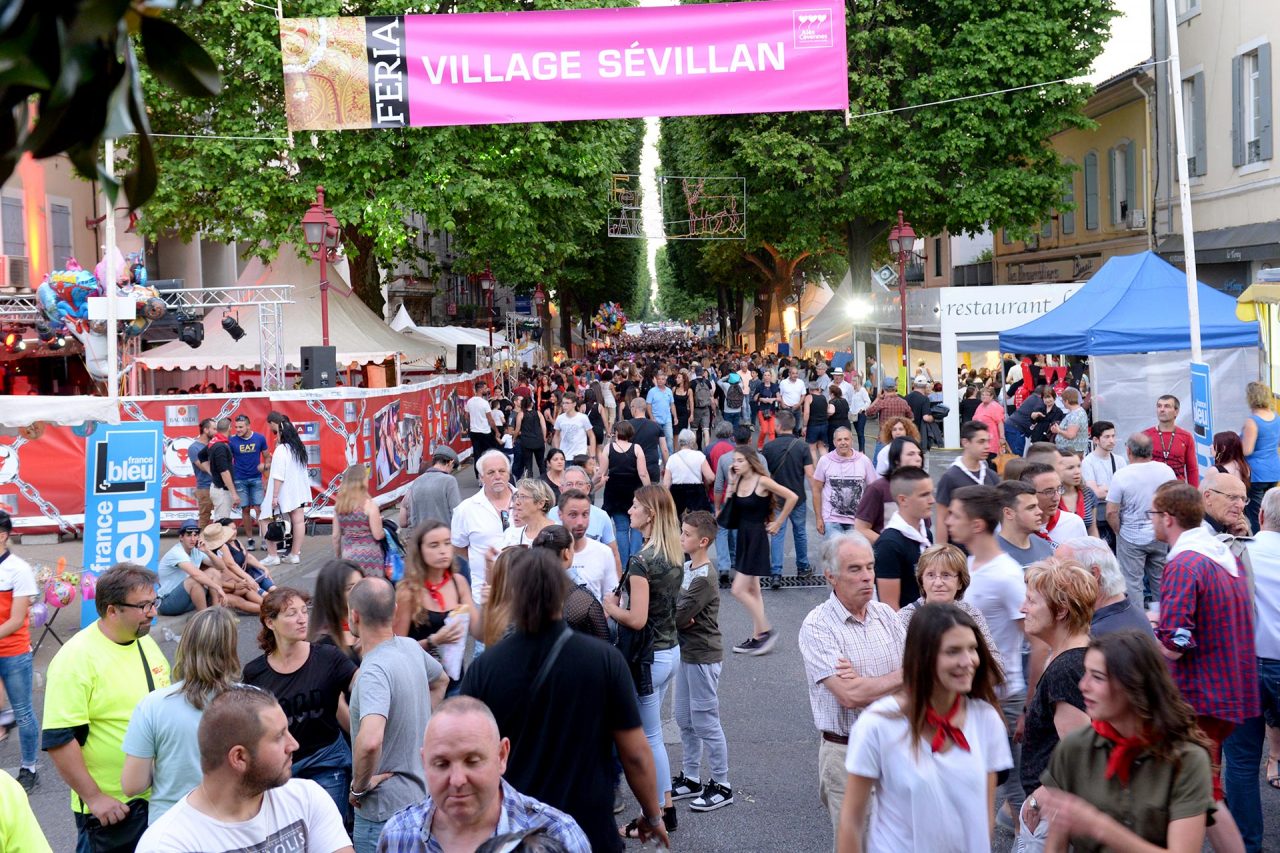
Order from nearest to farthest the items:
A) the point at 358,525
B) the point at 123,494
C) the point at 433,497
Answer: the point at 358,525 → the point at 433,497 → the point at 123,494

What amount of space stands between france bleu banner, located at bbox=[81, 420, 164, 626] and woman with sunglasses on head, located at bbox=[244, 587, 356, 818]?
6014mm

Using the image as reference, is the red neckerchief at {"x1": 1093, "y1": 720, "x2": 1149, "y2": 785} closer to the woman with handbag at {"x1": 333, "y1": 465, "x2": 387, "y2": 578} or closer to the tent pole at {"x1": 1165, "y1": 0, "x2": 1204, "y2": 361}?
the woman with handbag at {"x1": 333, "y1": 465, "x2": 387, "y2": 578}

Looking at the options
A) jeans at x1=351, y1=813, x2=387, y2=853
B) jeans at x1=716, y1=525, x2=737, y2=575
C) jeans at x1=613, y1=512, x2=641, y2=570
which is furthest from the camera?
jeans at x1=716, y1=525, x2=737, y2=575

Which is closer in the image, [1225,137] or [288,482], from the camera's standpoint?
[288,482]

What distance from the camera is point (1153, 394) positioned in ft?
54.5

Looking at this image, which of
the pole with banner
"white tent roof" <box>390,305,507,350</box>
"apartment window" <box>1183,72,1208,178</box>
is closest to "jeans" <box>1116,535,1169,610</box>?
the pole with banner

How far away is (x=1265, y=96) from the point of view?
22750 millimetres

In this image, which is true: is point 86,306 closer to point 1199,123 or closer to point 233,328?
point 233,328

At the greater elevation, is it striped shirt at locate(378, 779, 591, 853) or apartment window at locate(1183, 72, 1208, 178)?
apartment window at locate(1183, 72, 1208, 178)

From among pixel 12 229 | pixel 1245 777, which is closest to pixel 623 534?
pixel 1245 777

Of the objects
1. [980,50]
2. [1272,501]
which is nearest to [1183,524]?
[1272,501]

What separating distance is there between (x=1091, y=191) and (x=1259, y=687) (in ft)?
95.6

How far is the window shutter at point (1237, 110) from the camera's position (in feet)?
77.0

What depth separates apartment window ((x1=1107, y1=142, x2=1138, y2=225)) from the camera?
29938mm
